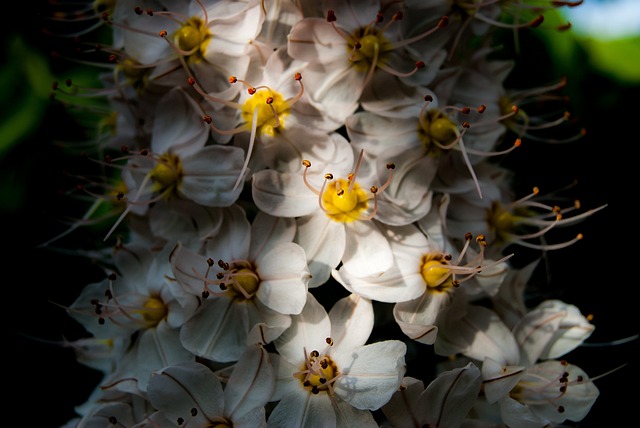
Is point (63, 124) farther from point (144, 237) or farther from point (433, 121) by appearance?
point (433, 121)

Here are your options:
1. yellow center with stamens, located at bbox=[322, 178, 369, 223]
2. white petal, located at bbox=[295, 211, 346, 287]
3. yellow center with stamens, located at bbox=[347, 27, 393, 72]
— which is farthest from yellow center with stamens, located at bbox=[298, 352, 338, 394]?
yellow center with stamens, located at bbox=[347, 27, 393, 72]

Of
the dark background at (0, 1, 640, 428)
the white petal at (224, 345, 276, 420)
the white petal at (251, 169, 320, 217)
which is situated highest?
the white petal at (251, 169, 320, 217)

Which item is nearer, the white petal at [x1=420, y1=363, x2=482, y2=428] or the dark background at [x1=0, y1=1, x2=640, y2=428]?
the white petal at [x1=420, y1=363, x2=482, y2=428]

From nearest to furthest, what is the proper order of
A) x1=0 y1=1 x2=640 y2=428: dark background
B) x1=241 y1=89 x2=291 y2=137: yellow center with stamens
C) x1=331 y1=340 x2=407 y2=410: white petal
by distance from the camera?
x1=331 y1=340 x2=407 y2=410: white petal < x1=241 y1=89 x2=291 y2=137: yellow center with stamens < x1=0 y1=1 x2=640 y2=428: dark background

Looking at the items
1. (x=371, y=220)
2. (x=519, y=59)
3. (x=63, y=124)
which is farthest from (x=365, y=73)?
(x=63, y=124)

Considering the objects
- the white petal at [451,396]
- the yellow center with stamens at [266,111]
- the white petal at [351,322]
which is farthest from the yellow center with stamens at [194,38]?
the white petal at [451,396]

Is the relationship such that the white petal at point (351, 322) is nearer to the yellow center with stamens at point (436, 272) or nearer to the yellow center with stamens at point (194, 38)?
the yellow center with stamens at point (436, 272)

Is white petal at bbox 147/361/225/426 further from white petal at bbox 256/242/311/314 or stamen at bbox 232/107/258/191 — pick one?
stamen at bbox 232/107/258/191

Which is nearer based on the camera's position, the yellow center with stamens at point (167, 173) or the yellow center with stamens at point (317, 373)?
the yellow center with stamens at point (317, 373)
